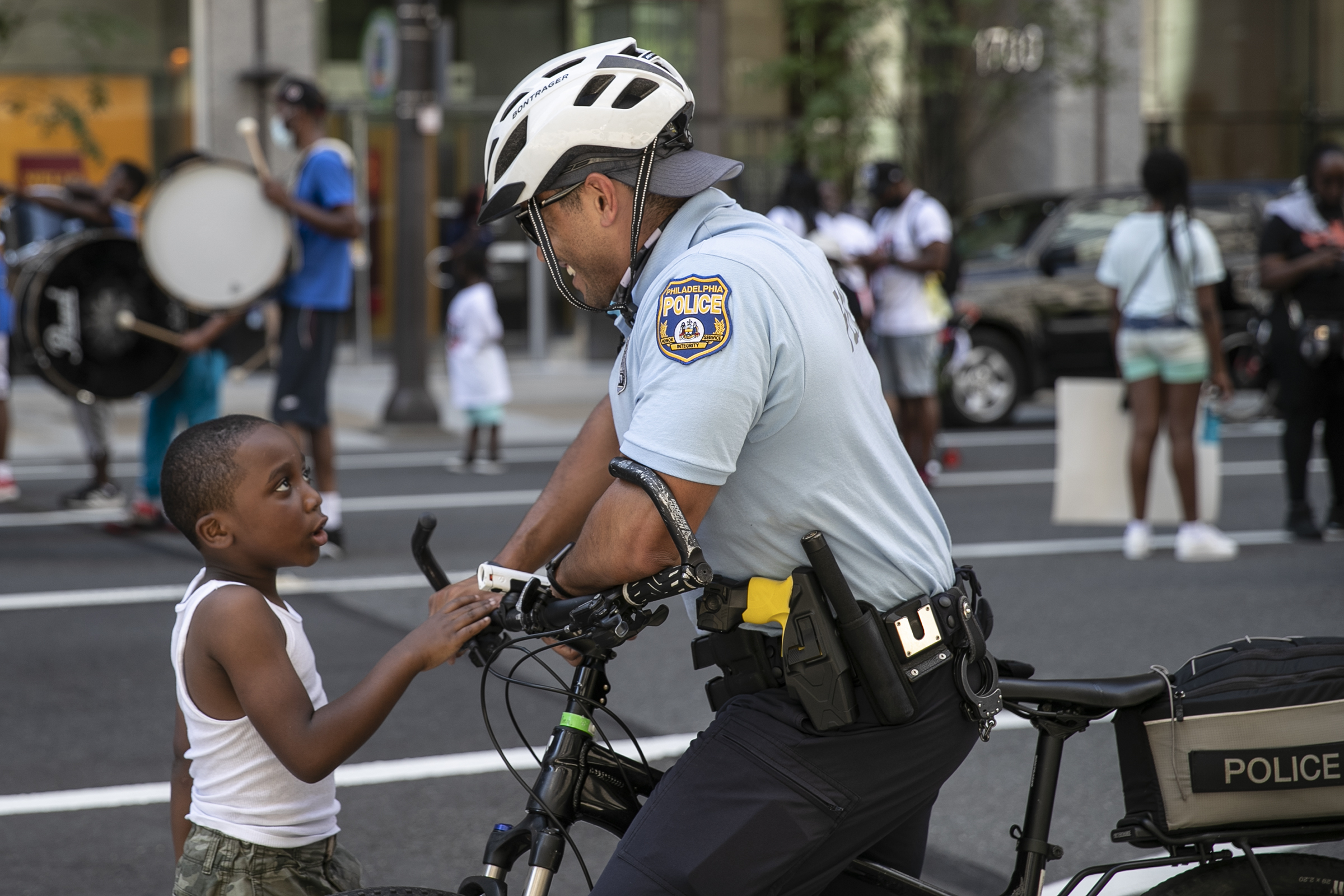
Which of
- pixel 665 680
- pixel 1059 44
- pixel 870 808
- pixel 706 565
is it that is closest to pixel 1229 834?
pixel 870 808

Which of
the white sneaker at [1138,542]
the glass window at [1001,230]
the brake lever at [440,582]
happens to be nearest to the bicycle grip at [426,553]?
the brake lever at [440,582]

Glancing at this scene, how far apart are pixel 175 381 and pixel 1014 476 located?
18.9ft

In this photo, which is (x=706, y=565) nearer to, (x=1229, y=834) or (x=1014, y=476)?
(x=1229, y=834)

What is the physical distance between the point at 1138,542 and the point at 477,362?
202 inches

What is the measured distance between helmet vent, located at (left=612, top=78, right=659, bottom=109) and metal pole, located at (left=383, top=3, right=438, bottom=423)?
1160 centimetres

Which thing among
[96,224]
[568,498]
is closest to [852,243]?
[96,224]

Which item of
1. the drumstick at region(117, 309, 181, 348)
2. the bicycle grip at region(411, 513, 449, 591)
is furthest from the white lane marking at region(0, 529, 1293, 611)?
the bicycle grip at region(411, 513, 449, 591)

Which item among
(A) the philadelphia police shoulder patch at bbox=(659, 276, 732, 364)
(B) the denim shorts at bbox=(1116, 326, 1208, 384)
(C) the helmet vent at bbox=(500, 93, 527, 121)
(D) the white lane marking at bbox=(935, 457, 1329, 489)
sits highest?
(C) the helmet vent at bbox=(500, 93, 527, 121)

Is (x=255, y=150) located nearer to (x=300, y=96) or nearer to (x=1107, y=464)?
(x=300, y=96)

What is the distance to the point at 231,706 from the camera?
2668 mm

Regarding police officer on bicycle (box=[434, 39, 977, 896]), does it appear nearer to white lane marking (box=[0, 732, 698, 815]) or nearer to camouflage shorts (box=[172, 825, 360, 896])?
camouflage shorts (box=[172, 825, 360, 896])

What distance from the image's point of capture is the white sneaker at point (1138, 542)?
8.40 m

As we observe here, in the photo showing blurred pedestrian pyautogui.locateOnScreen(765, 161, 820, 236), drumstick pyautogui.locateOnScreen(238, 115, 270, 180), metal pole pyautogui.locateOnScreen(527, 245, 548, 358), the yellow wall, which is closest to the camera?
drumstick pyautogui.locateOnScreen(238, 115, 270, 180)

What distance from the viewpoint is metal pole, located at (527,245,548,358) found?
767 inches
